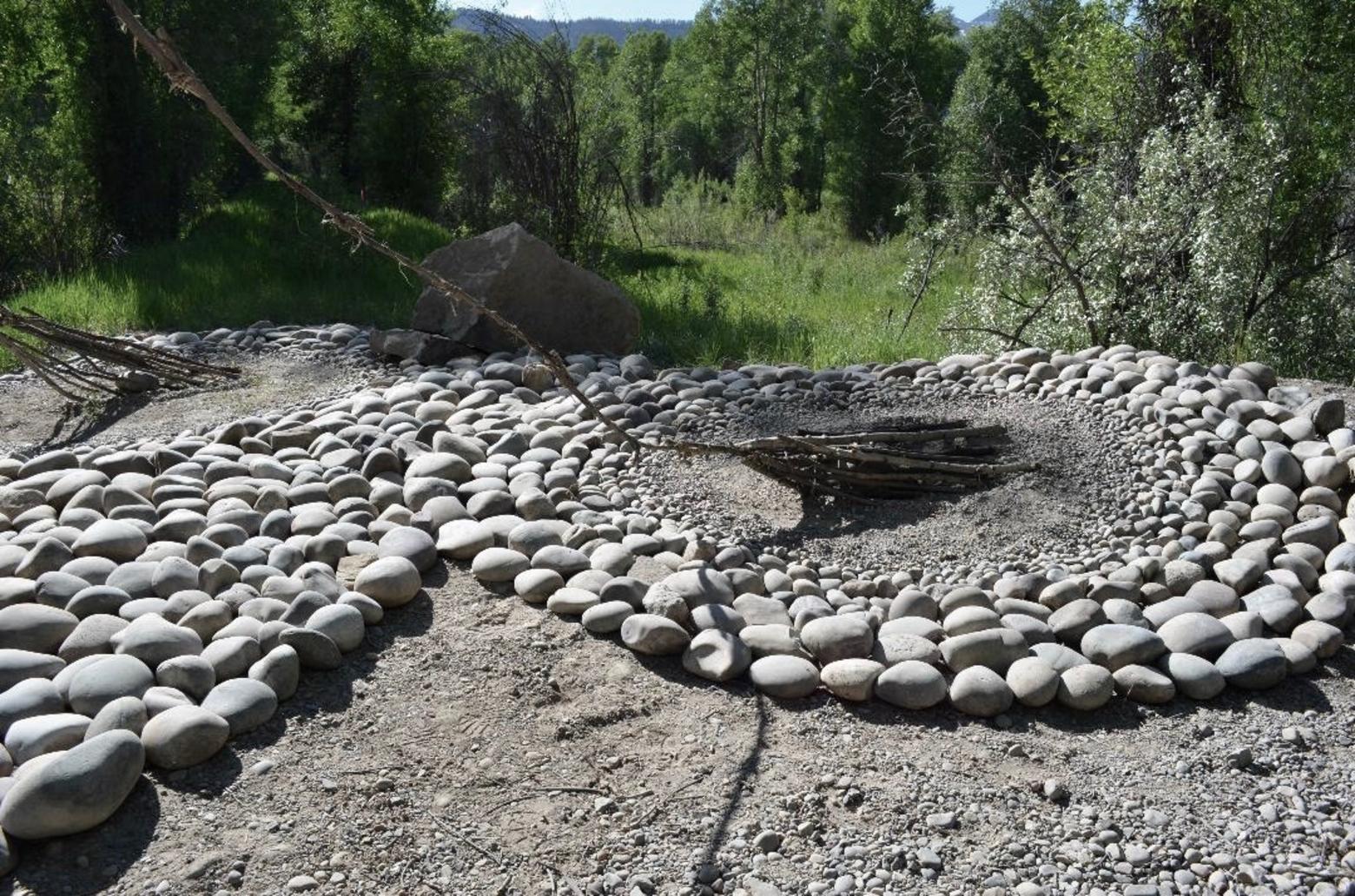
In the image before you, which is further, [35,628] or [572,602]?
[572,602]

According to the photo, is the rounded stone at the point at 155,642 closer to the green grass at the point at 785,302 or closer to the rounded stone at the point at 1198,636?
the rounded stone at the point at 1198,636

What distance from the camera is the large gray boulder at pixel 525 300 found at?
19.6ft

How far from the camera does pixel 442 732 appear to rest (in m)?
2.70

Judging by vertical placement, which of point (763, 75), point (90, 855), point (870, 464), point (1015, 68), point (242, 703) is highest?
point (1015, 68)

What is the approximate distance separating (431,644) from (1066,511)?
84.7 inches

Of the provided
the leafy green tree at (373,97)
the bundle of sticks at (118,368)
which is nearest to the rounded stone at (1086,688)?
the bundle of sticks at (118,368)

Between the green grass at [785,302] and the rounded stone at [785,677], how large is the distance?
10.7 feet

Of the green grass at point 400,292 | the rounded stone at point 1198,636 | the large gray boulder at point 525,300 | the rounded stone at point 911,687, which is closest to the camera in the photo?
the rounded stone at point 911,687

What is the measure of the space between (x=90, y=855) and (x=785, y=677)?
5.24ft

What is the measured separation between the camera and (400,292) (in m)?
7.75

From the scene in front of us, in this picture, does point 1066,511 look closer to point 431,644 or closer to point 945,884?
point 945,884

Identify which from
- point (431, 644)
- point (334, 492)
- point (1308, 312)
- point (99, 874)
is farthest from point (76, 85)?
point (1308, 312)

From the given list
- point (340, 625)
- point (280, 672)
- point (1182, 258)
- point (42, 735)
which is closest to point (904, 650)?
point (340, 625)

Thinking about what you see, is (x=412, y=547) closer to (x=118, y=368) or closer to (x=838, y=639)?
(x=838, y=639)
